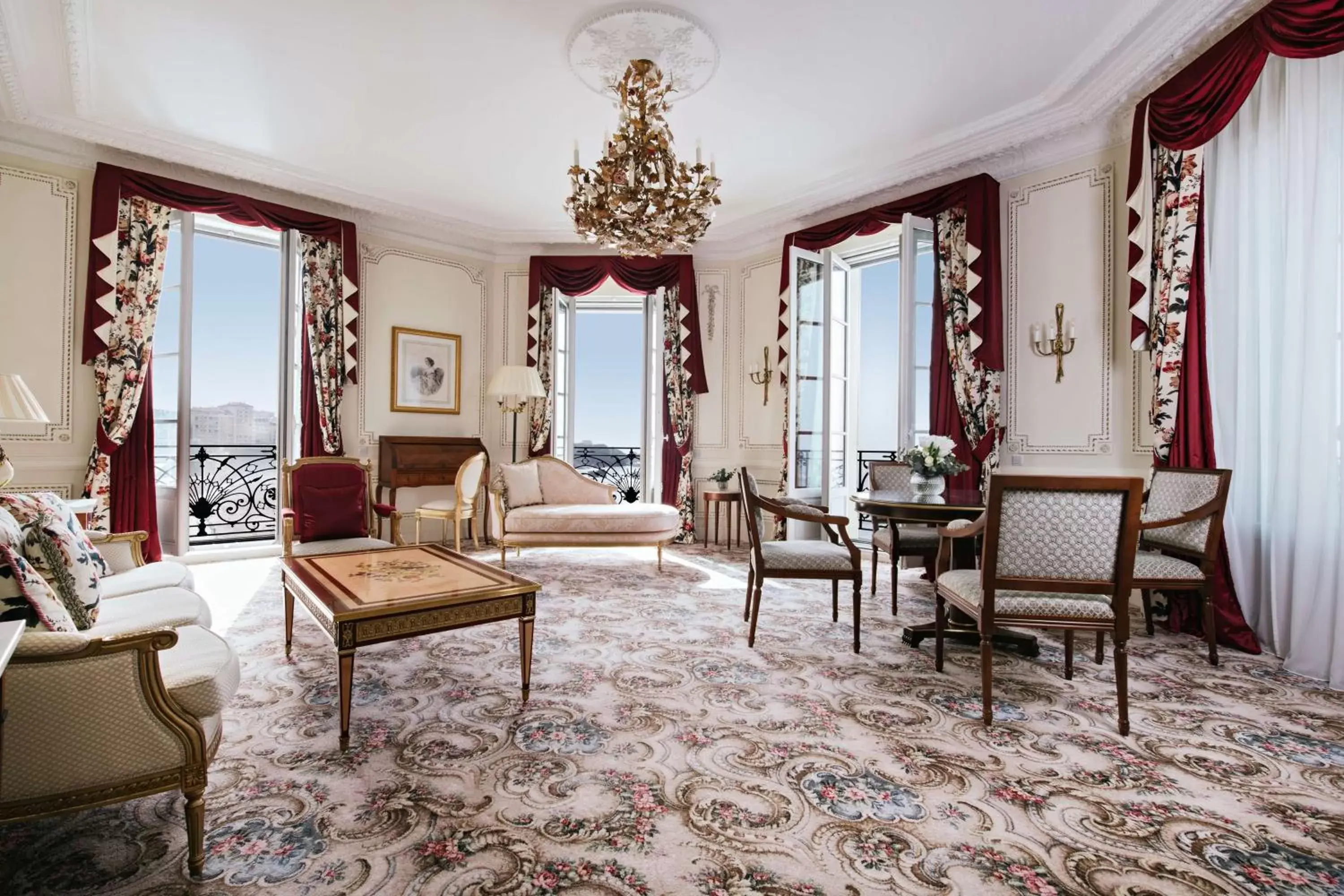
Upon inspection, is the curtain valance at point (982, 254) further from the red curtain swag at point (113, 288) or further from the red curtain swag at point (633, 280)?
the red curtain swag at point (113, 288)

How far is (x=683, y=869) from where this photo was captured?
1407 millimetres

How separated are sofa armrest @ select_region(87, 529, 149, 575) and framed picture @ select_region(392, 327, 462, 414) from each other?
2950 mm

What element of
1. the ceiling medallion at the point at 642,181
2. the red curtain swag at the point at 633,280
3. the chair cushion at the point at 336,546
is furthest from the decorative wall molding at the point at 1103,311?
the chair cushion at the point at 336,546

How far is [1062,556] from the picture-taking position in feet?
6.93

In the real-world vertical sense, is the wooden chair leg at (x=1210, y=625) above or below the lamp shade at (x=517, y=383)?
below

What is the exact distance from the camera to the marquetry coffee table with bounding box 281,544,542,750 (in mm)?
1969

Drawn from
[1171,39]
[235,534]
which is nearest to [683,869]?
[1171,39]

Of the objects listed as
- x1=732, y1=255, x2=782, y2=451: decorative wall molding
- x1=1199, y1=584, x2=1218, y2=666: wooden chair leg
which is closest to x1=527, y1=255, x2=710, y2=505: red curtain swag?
x1=732, y1=255, x2=782, y2=451: decorative wall molding

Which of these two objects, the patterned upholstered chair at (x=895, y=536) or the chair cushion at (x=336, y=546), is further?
the patterned upholstered chair at (x=895, y=536)

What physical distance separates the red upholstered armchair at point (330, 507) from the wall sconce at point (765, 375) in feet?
10.7

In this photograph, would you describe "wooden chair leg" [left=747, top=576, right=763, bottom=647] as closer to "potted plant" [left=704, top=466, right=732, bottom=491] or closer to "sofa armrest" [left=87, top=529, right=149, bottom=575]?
"sofa armrest" [left=87, top=529, right=149, bottom=575]

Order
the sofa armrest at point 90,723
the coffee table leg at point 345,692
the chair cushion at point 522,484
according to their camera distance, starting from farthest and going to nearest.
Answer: the chair cushion at point 522,484
the coffee table leg at point 345,692
the sofa armrest at point 90,723

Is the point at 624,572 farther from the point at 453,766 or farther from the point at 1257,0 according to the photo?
the point at 1257,0

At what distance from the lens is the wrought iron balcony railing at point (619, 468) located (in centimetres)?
855
